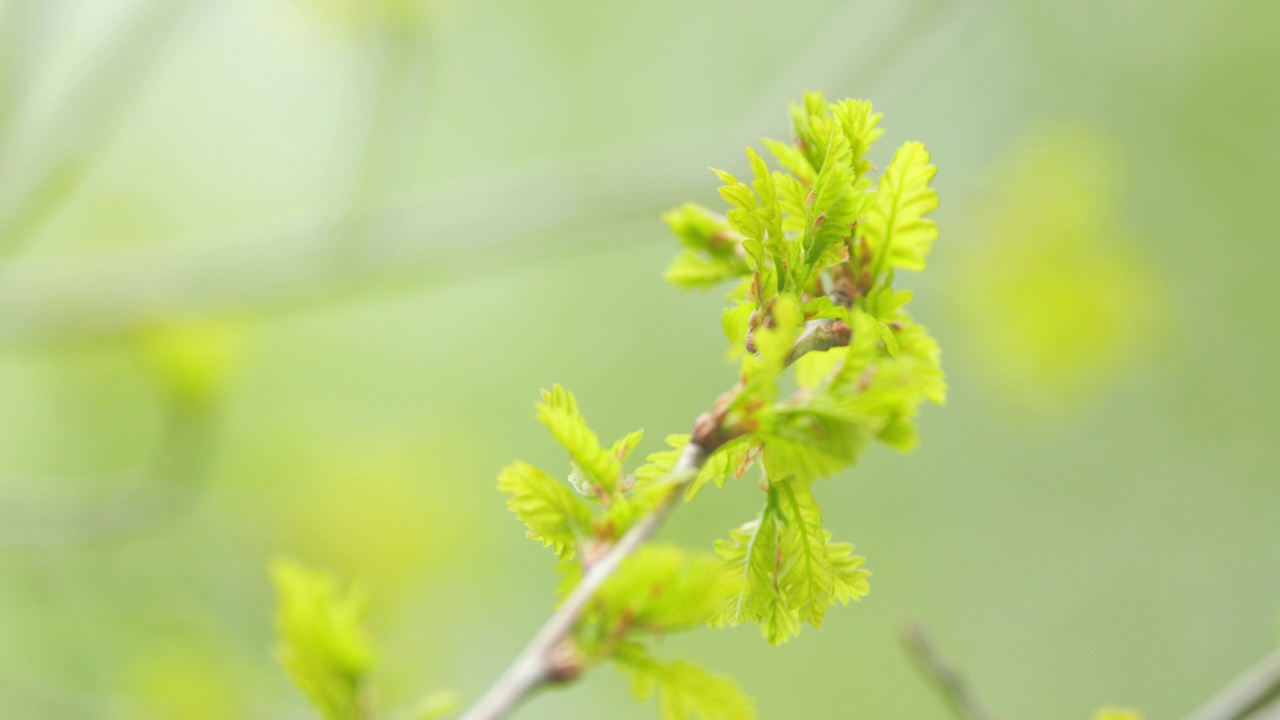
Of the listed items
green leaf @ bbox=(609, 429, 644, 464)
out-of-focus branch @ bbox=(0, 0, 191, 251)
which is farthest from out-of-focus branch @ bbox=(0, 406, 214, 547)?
green leaf @ bbox=(609, 429, 644, 464)

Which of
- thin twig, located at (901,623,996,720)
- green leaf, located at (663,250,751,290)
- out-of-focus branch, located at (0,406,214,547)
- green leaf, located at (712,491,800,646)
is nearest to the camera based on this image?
green leaf, located at (712,491,800,646)

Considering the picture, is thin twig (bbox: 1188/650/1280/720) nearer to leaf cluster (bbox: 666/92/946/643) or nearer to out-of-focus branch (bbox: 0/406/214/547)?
leaf cluster (bbox: 666/92/946/643)

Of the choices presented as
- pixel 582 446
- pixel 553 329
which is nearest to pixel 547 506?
pixel 582 446

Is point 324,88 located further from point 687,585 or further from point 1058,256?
point 687,585

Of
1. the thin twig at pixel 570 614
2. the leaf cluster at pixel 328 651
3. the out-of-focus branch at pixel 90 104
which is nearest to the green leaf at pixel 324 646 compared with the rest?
the leaf cluster at pixel 328 651

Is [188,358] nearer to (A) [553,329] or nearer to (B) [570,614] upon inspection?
(B) [570,614]
